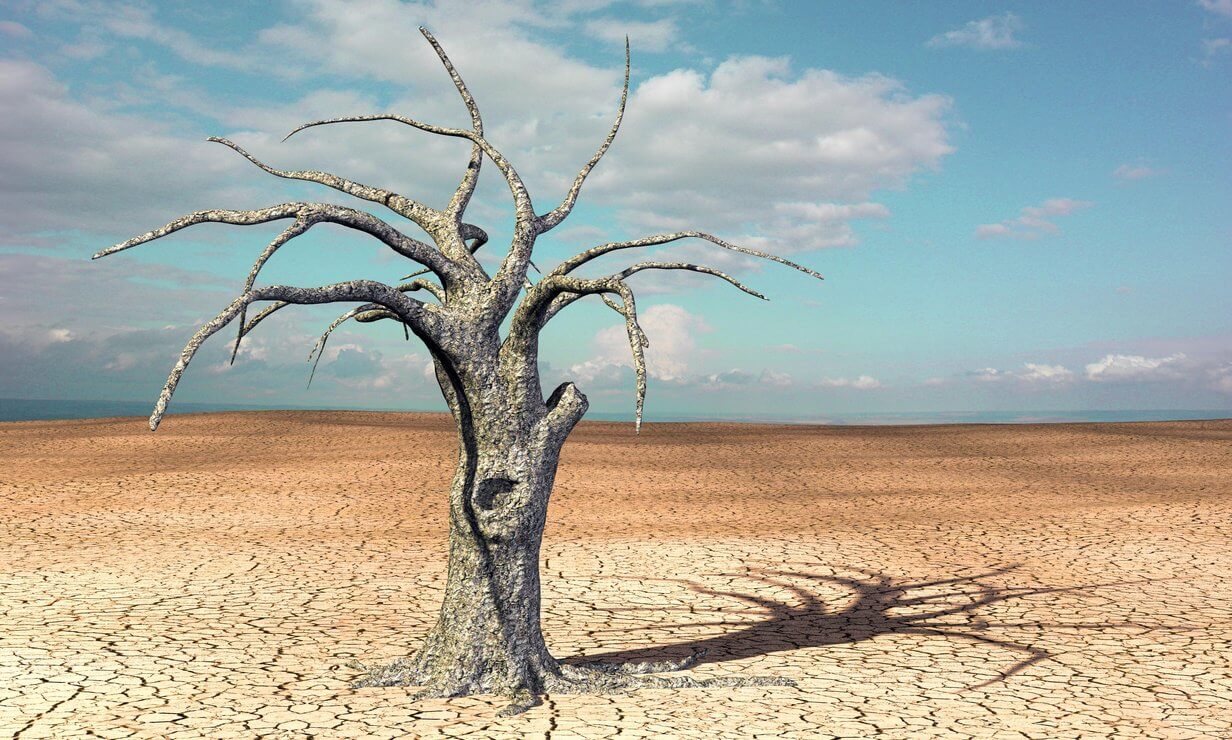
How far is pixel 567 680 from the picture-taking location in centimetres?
782

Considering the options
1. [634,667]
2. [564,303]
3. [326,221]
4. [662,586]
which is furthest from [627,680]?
[662,586]

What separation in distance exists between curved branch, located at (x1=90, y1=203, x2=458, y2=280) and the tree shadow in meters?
3.83

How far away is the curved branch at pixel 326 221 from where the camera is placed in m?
6.39

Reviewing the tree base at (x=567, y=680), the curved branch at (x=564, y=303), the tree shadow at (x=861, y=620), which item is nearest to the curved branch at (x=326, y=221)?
the curved branch at (x=564, y=303)

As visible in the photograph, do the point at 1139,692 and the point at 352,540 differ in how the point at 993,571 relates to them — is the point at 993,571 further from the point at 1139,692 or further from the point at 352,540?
the point at 352,540

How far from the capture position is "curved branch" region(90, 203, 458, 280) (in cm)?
639

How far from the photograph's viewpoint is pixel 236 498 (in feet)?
63.5

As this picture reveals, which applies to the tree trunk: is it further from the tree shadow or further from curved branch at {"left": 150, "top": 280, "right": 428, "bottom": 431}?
the tree shadow

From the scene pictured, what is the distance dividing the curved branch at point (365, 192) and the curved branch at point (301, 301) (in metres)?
1.26

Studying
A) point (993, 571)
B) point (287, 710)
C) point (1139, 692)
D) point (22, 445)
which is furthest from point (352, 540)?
point (22, 445)

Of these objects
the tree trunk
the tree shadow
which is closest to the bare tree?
the tree trunk

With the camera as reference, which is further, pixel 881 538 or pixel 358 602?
pixel 881 538

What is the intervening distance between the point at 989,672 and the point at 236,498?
15455 millimetres

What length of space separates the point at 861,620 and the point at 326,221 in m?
7.55
